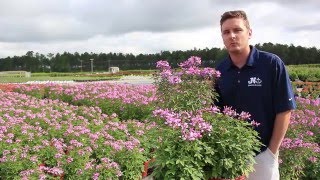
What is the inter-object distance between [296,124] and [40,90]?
826 centimetres

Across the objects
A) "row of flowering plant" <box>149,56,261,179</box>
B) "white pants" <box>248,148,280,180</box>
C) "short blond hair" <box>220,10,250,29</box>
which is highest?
"short blond hair" <box>220,10,250,29</box>

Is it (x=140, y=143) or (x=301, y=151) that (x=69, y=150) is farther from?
(x=301, y=151)

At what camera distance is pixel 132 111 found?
823cm

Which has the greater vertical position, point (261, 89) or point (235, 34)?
point (235, 34)

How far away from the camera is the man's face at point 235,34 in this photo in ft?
8.38

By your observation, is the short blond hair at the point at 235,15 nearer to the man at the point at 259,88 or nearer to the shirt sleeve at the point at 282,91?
the man at the point at 259,88

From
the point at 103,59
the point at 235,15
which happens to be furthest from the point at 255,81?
the point at 103,59

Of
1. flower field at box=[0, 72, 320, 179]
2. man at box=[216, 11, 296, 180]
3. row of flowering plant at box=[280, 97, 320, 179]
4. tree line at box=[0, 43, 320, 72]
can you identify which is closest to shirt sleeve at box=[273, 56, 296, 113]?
man at box=[216, 11, 296, 180]

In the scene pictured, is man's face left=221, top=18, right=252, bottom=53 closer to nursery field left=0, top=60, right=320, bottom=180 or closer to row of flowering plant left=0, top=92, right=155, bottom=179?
nursery field left=0, top=60, right=320, bottom=180

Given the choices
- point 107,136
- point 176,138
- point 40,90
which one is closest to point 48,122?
point 107,136

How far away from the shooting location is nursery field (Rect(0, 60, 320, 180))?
2469 millimetres

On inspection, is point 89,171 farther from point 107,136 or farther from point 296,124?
point 296,124

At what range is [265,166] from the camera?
2.65 meters

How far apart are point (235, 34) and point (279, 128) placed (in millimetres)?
629
